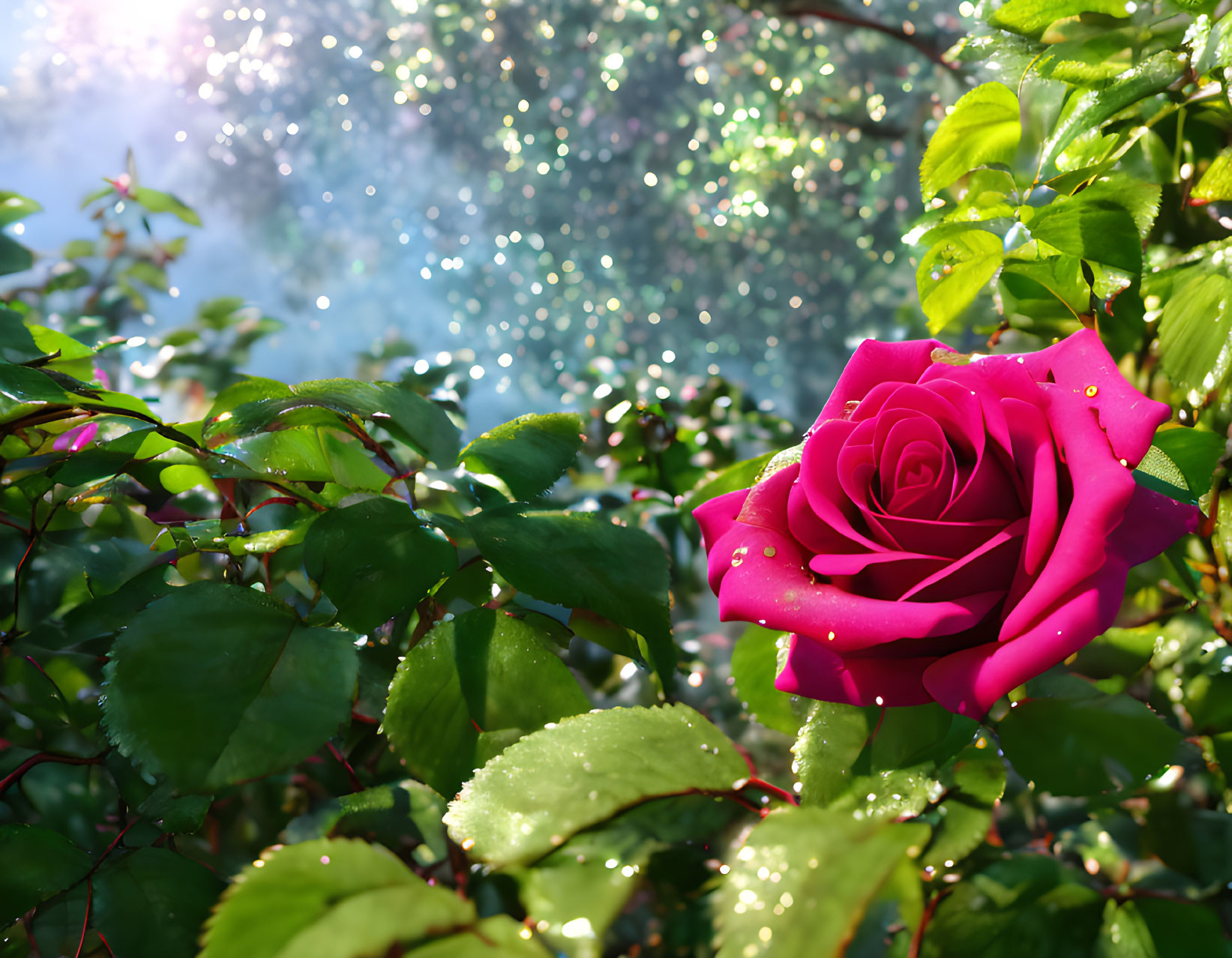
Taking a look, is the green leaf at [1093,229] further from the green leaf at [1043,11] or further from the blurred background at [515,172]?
the blurred background at [515,172]

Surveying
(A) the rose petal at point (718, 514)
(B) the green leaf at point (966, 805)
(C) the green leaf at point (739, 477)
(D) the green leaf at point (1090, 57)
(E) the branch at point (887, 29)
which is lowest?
(B) the green leaf at point (966, 805)

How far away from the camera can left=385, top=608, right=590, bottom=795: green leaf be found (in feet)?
0.62

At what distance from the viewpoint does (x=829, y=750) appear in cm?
18

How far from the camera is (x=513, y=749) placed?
162mm

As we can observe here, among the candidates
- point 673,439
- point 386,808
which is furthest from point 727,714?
point 386,808

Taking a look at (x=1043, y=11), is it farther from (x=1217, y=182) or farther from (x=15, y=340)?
(x=15, y=340)

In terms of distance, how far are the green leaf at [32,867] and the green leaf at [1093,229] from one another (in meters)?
0.34

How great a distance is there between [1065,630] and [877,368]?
100 millimetres

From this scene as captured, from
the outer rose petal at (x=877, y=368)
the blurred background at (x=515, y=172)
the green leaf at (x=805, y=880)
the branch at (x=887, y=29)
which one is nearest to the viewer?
the green leaf at (x=805, y=880)

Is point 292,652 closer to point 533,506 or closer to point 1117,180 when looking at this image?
point 533,506

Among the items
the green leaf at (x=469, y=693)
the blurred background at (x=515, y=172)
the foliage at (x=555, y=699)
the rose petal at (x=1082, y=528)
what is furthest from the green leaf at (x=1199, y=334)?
the blurred background at (x=515, y=172)

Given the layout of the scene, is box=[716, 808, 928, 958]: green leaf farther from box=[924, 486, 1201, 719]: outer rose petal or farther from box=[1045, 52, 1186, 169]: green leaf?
box=[1045, 52, 1186, 169]: green leaf

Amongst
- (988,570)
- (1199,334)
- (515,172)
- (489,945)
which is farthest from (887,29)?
(515,172)

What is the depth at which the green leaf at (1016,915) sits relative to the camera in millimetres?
140
